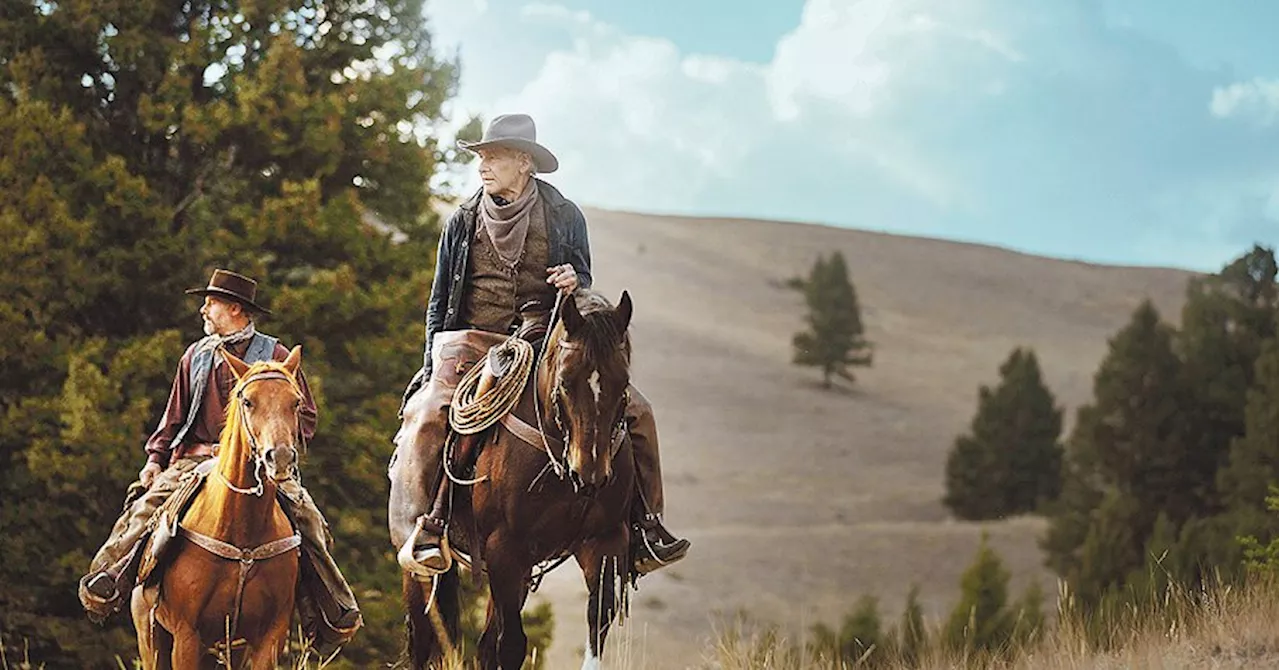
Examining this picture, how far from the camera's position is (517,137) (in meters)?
7.64

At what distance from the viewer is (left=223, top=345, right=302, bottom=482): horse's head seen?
6488 mm

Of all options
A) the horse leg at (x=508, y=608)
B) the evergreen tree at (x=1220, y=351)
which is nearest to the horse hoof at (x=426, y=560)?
the horse leg at (x=508, y=608)

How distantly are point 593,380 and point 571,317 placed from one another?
297 millimetres

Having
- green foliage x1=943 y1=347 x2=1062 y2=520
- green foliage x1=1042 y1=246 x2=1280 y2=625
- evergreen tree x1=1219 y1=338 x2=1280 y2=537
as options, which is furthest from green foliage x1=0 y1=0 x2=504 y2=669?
green foliage x1=943 y1=347 x2=1062 y2=520

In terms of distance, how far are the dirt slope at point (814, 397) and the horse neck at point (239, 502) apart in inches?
684

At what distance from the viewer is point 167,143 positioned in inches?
679

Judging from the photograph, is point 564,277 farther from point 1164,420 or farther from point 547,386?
point 1164,420

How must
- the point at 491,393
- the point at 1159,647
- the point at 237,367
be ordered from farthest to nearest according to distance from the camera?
1. the point at 1159,647
2. the point at 491,393
3. the point at 237,367

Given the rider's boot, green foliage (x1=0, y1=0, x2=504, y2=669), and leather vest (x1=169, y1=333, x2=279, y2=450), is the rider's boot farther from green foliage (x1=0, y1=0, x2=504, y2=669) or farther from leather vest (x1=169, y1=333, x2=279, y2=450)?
green foliage (x1=0, y1=0, x2=504, y2=669)

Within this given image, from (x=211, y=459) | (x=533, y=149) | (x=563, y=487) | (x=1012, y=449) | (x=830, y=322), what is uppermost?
(x=533, y=149)

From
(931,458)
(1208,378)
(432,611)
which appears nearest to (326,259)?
(432,611)

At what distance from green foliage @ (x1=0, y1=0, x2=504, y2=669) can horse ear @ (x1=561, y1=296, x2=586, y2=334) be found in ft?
27.7

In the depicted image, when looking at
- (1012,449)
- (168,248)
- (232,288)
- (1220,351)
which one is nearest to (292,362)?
(232,288)

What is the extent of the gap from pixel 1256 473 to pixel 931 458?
43.6 metres
